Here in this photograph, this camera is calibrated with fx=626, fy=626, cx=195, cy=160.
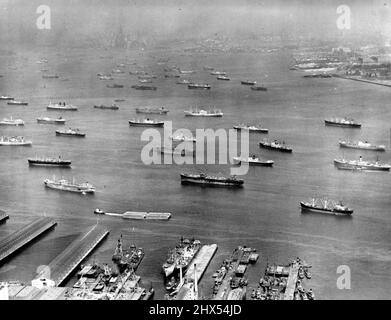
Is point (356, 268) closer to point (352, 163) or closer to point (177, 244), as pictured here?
point (177, 244)

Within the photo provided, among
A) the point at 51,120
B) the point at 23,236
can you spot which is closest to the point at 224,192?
the point at 23,236

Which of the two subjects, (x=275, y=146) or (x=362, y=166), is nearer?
(x=362, y=166)

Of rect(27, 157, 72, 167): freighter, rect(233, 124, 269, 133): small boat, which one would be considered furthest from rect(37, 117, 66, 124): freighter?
rect(233, 124, 269, 133): small boat

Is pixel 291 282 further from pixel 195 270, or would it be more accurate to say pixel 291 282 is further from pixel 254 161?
pixel 254 161

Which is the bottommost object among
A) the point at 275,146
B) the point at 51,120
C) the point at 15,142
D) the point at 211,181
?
the point at 211,181

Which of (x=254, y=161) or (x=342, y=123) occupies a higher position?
(x=342, y=123)

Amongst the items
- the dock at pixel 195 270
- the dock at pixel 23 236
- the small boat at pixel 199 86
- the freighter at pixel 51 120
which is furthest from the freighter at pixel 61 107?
the dock at pixel 195 270
